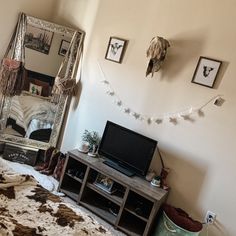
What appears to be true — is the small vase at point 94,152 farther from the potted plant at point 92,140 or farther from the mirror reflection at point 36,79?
the mirror reflection at point 36,79

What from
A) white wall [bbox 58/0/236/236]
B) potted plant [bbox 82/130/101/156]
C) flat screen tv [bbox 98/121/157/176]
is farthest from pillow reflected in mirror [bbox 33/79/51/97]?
flat screen tv [bbox 98/121/157/176]

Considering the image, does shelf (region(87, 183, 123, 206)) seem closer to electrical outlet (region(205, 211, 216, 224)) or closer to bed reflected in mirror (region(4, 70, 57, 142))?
electrical outlet (region(205, 211, 216, 224))

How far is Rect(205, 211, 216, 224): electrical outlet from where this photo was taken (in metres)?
2.54

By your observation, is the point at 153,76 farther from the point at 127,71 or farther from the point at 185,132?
the point at 185,132

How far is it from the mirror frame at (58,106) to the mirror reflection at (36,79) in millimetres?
41

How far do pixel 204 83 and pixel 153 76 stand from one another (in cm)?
54

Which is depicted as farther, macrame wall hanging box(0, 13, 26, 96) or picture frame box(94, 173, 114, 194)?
macrame wall hanging box(0, 13, 26, 96)

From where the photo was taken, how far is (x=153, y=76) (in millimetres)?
2873

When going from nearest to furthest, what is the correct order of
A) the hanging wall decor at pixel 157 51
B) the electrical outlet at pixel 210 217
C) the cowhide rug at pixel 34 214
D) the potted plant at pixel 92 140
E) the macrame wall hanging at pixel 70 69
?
the cowhide rug at pixel 34 214
the electrical outlet at pixel 210 217
the hanging wall decor at pixel 157 51
the potted plant at pixel 92 140
the macrame wall hanging at pixel 70 69

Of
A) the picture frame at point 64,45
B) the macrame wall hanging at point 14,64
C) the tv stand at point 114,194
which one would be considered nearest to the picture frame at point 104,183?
the tv stand at point 114,194

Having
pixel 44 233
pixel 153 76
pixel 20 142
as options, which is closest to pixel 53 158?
pixel 20 142

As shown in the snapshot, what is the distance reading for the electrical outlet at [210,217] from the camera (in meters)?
2.54

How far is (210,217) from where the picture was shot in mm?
2559

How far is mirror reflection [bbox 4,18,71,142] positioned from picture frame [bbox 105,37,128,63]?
23.0 inches
